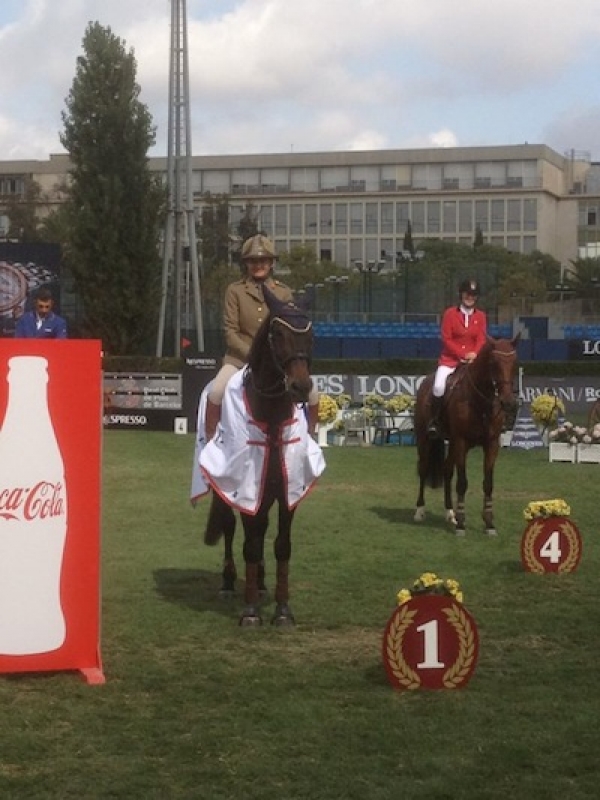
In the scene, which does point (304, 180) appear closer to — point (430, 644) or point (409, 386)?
point (409, 386)

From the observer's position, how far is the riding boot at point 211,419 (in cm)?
929

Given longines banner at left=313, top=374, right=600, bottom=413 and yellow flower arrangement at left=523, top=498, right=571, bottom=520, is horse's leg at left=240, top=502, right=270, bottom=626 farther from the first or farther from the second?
longines banner at left=313, top=374, right=600, bottom=413

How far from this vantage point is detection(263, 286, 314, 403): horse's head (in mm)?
7734

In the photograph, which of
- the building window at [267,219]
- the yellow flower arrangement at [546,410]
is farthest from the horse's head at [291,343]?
the building window at [267,219]

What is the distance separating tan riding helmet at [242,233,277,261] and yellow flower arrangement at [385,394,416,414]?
1794 cm

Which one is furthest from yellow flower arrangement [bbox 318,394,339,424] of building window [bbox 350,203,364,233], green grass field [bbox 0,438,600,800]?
building window [bbox 350,203,364,233]

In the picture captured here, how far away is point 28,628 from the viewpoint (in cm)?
695

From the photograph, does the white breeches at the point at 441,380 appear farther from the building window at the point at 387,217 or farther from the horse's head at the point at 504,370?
the building window at the point at 387,217

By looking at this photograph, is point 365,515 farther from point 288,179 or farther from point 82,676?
point 288,179

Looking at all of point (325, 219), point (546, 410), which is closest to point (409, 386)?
point (546, 410)

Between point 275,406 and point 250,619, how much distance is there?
52.5 inches

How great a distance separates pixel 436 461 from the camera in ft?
47.0

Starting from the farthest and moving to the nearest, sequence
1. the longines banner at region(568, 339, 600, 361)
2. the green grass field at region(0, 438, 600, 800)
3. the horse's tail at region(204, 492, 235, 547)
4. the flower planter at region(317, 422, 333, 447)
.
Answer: the longines banner at region(568, 339, 600, 361), the flower planter at region(317, 422, 333, 447), the horse's tail at region(204, 492, 235, 547), the green grass field at region(0, 438, 600, 800)

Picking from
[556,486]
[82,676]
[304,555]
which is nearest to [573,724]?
[82,676]
